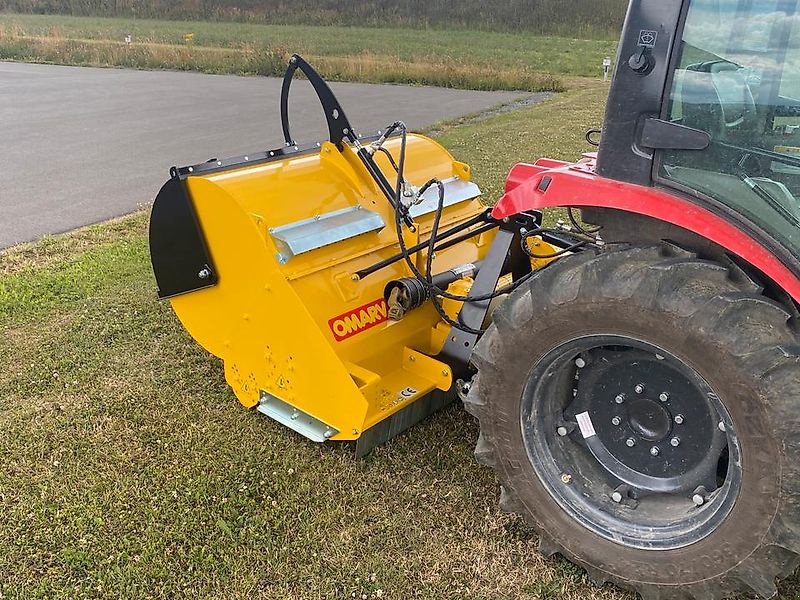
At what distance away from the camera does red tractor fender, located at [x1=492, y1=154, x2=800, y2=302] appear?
6.81 ft

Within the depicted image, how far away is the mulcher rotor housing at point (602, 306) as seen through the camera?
2.04 m

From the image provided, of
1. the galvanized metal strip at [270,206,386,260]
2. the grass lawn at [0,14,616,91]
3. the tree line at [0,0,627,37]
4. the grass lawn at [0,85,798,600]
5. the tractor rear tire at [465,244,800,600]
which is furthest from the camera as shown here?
the tree line at [0,0,627,37]

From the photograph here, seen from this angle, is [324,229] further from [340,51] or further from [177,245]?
[340,51]

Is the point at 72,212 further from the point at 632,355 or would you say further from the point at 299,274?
the point at 632,355

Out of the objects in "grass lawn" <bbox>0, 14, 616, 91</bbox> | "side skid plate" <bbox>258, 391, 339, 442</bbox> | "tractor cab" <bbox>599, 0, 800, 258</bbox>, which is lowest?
"grass lawn" <bbox>0, 14, 616, 91</bbox>

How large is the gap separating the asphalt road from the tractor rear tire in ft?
17.6

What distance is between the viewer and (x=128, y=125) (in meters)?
12.6

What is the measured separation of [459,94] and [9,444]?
48.4 feet

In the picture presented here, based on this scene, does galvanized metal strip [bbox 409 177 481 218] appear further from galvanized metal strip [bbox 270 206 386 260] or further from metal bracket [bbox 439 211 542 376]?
metal bracket [bbox 439 211 542 376]

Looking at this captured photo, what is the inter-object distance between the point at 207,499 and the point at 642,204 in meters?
2.02

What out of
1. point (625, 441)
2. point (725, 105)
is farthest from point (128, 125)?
point (725, 105)

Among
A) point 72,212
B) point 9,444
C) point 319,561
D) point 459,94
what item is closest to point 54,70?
point 459,94

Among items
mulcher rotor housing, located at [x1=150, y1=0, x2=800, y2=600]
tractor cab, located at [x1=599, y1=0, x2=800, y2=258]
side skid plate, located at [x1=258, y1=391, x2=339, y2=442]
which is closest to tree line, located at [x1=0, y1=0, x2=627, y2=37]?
mulcher rotor housing, located at [x1=150, y1=0, x2=800, y2=600]

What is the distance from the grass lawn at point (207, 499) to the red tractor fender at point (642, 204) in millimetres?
1164
